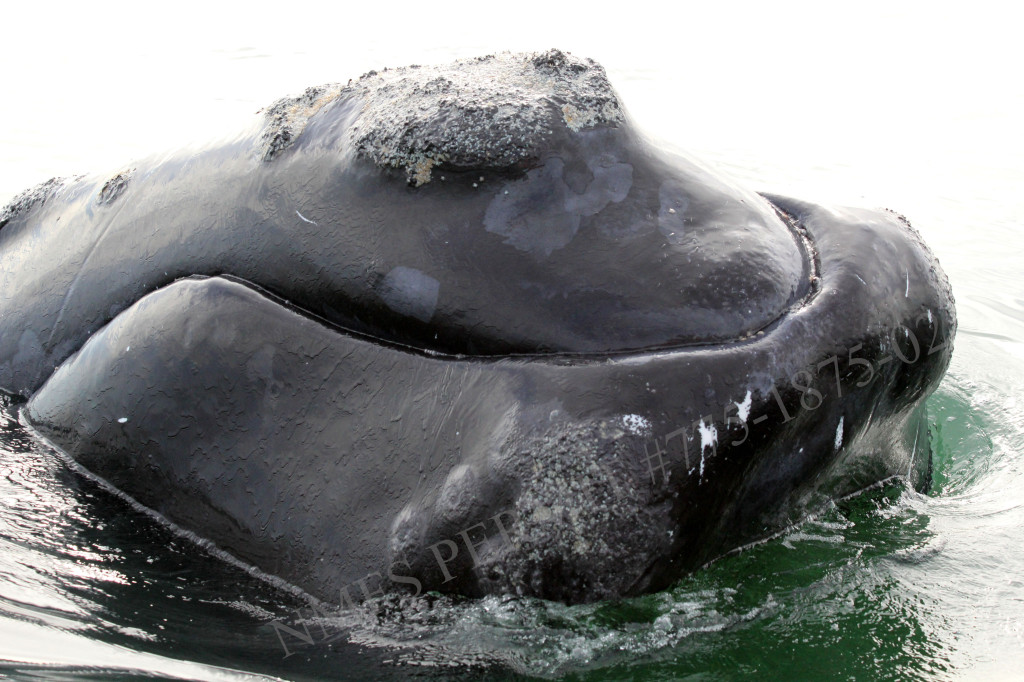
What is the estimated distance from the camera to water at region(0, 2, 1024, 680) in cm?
317

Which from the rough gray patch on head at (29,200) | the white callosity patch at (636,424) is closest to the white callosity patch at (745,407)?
the white callosity patch at (636,424)

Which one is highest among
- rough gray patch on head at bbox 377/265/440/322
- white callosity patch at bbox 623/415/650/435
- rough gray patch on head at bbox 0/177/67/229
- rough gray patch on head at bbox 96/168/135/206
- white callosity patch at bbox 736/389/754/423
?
rough gray patch on head at bbox 96/168/135/206

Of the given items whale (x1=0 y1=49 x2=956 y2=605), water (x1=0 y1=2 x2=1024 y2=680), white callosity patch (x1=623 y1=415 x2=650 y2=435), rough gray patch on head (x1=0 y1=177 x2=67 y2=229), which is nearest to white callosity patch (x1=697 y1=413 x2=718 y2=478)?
whale (x1=0 y1=49 x2=956 y2=605)

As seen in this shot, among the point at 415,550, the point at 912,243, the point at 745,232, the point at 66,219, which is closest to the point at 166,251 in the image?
the point at 66,219

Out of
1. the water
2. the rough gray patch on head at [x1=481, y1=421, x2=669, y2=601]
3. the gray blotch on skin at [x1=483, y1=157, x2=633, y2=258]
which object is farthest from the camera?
the gray blotch on skin at [x1=483, y1=157, x2=633, y2=258]

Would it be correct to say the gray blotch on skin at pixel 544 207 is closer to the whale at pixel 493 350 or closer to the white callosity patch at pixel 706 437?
the whale at pixel 493 350

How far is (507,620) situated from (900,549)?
5.23ft

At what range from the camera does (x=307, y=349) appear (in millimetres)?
3451

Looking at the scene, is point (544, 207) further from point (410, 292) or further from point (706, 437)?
point (706, 437)

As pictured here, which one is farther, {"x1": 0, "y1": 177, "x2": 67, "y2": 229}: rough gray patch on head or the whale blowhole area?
{"x1": 0, "y1": 177, "x2": 67, "y2": 229}: rough gray patch on head

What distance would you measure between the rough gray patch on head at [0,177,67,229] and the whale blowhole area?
190cm

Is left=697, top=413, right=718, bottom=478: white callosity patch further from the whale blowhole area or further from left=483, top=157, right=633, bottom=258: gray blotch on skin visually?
the whale blowhole area

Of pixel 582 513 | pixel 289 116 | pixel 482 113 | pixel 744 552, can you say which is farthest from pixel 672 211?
pixel 289 116

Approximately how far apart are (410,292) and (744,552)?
4.58 ft
